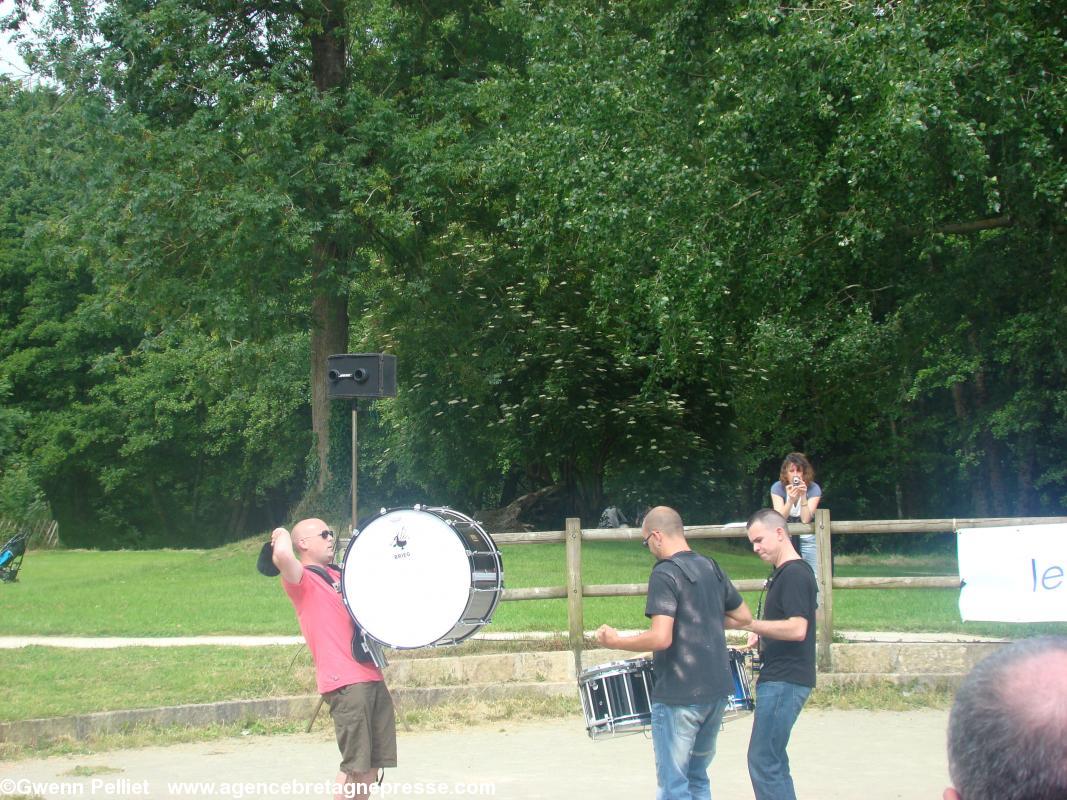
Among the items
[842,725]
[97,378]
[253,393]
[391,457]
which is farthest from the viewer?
[97,378]

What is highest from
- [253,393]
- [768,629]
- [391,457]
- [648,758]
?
[253,393]

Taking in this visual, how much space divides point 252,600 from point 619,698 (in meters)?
13.1

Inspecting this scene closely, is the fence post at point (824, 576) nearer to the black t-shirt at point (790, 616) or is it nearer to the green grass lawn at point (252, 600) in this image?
the green grass lawn at point (252, 600)

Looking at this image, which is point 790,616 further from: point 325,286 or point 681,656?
point 325,286

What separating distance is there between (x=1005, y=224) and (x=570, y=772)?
12.9 meters

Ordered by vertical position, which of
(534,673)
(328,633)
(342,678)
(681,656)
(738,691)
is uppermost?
(328,633)

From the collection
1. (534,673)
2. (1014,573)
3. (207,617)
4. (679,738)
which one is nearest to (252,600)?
(207,617)

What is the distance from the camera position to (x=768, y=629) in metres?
6.26

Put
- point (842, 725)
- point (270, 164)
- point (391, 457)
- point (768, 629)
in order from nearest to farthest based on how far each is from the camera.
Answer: point (768, 629) < point (842, 725) < point (270, 164) < point (391, 457)

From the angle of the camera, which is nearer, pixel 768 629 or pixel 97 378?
pixel 768 629

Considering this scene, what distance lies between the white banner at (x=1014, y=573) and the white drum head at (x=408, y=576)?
249 inches

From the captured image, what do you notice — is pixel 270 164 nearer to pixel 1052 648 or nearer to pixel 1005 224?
pixel 1005 224

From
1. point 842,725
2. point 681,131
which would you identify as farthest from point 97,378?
point 842,725

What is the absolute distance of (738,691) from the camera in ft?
21.1
